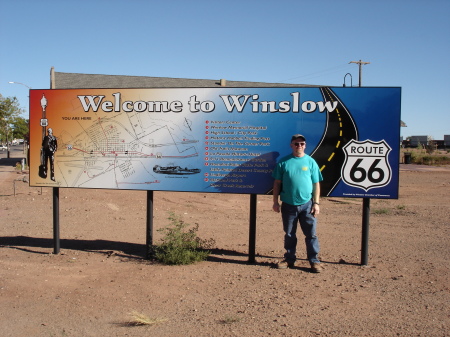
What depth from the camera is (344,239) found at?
29.6ft

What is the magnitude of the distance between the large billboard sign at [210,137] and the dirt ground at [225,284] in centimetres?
119

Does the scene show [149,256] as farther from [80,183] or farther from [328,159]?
[328,159]

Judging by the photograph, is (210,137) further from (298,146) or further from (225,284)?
(225,284)

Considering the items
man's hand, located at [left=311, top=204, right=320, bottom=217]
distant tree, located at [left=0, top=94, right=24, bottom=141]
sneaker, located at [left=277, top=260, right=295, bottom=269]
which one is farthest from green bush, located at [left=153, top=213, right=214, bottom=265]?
distant tree, located at [left=0, top=94, right=24, bottom=141]

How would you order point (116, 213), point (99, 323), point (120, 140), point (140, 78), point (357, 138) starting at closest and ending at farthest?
point (99, 323) → point (357, 138) → point (120, 140) → point (116, 213) → point (140, 78)

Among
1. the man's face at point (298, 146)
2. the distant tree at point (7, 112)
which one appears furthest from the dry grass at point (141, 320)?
the distant tree at point (7, 112)

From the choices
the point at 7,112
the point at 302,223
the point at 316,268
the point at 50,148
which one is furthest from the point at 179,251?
the point at 7,112

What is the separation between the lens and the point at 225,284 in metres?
6.14

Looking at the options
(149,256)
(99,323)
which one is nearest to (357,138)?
(149,256)

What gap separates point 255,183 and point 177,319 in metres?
2.48

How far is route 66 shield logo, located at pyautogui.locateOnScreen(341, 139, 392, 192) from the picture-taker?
21.7 feet

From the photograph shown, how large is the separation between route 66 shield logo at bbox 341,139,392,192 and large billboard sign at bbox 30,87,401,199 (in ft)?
0.04

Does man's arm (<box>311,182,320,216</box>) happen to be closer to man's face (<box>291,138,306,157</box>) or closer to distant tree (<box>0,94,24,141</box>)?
man's face (<box>291,138,306,157</box>)

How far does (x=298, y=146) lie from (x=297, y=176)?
40 centimetres
